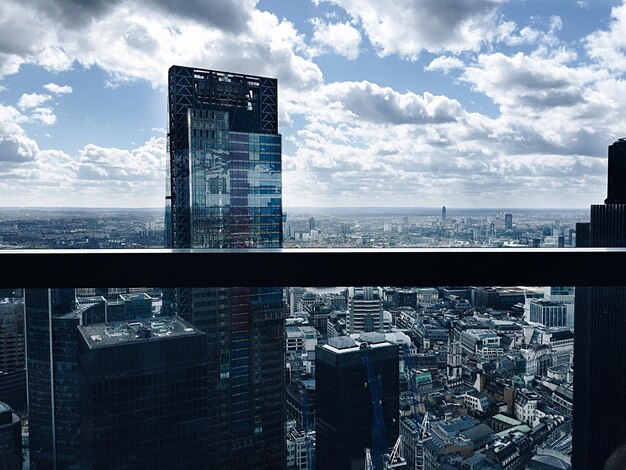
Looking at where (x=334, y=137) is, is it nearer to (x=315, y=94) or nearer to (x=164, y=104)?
(x=315, y=94)

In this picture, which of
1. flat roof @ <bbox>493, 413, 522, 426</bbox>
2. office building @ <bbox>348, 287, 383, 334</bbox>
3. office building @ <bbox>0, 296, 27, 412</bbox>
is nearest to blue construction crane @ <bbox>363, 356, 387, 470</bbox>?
office building @ <bbox>348, 287, 383, 334</bbox>

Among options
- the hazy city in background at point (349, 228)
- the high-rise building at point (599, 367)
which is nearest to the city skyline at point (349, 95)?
the hazy city in background at point (349, 228)

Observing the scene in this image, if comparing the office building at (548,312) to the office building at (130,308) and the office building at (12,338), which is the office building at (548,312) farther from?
the office building at (12,338)

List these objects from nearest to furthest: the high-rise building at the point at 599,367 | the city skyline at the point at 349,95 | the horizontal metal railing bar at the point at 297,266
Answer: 1. the horizontal metal railing bar at the point at 297,266
2. the high-rise building at the point at 599,367
3. the city skyline at the point at 349,95

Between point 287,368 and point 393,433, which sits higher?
point 287,368

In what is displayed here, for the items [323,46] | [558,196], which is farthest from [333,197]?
[558,196]

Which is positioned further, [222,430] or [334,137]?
[334,137]
